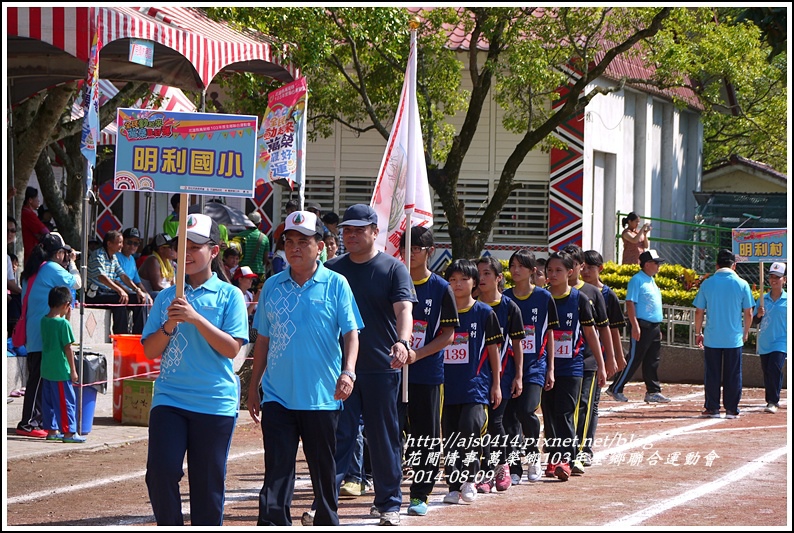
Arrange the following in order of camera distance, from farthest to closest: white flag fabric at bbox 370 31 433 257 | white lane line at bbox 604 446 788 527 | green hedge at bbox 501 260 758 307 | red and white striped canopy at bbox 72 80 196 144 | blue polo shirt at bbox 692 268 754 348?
green hedge at bbox 501 260 758 307 < red and white striped canopy at bbox 72 80 196 144 < blue polo shirt at bbox 692 268 754 348 < white flag fabric at bbox 370 31 433 257 < white lane line at bbox 604 446 788 527

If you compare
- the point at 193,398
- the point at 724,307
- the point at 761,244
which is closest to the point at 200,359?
the point at 193,398

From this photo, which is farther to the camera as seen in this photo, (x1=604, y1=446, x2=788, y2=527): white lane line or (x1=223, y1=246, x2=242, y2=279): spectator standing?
(x1=223, y1=246, x2=242, y2=279): spectator standing

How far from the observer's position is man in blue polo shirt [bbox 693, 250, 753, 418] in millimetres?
15547

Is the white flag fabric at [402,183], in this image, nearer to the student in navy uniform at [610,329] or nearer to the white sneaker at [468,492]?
the white sneaker at [468,492]

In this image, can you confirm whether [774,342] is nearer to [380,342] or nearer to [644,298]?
[644,298]

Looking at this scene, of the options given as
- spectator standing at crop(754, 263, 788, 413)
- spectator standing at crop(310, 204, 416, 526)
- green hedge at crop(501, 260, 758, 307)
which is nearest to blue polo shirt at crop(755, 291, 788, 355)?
spectator standing at crop(754, 263, 788, 413)

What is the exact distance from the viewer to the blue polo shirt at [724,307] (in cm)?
1566

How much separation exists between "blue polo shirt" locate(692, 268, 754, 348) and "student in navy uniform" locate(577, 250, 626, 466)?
13.8ft

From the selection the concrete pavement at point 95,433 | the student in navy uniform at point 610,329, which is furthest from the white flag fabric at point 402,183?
the concrete pavement at point 95,433

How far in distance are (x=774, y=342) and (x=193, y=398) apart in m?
11.4

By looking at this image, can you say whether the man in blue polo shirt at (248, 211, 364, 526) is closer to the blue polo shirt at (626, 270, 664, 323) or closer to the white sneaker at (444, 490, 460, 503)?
the white sneaker at (444, 490, 460, 503)

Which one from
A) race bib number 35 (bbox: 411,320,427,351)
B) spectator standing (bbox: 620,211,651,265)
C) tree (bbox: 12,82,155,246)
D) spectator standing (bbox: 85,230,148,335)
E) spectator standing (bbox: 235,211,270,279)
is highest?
tree (bbox: 12,82,155,246)

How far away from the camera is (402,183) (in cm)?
970

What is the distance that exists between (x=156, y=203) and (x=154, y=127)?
17124mm
